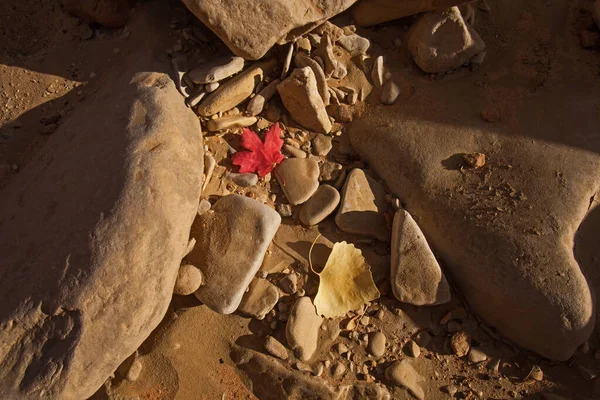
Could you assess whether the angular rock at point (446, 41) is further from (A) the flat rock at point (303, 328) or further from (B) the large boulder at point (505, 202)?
(A) the flat rock at point (303, 328)

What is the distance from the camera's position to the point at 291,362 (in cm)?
192

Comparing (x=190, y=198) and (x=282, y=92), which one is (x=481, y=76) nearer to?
(x=282, y=92)

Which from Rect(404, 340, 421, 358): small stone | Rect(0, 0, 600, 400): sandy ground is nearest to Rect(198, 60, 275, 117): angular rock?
Rect(0, 0, 600, 400): sandy ground

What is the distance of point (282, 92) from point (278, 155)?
0.29m

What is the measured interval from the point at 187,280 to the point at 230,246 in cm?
21

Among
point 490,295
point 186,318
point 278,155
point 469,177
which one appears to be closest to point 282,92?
point 278,155

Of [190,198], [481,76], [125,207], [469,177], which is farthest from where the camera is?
[481,76]

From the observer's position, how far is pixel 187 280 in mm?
1915

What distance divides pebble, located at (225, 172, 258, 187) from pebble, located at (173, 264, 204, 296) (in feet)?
1.39

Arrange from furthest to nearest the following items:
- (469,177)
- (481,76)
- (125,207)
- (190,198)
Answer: (481,76) → (469,177) → (190,198) → (125,207)

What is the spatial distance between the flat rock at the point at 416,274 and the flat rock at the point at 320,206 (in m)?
0.31

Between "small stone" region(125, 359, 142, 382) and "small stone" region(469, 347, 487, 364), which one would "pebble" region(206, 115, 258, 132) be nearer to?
"small stone" region(125, 359, 142, 382)

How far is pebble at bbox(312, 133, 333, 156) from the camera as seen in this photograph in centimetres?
228

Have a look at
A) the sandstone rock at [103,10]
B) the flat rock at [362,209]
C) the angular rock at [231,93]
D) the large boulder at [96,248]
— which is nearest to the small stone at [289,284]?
the flat rock at [362,209]
